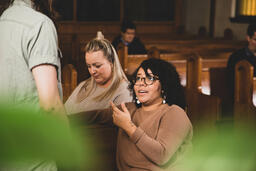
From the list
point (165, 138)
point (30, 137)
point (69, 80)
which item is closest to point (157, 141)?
point (165, 138)

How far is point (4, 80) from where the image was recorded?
34.8 inches

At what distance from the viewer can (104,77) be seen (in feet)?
8.84

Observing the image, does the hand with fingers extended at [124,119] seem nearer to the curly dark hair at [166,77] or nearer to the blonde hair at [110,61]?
the curly dark hair at [166,77]

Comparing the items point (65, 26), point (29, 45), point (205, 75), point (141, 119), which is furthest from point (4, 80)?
point (65, 26)

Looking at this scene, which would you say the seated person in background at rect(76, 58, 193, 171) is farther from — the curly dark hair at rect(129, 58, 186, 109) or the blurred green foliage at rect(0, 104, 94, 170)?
the blurred green foliage at rect(0, 104, 94, 170)

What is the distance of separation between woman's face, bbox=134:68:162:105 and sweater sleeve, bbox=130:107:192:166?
0.16m

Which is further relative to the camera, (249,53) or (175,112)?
(249,53)

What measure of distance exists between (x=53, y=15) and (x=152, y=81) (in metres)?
1.01

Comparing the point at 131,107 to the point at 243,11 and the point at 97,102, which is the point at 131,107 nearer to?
the point at 97,102

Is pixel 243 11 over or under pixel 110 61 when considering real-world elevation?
over

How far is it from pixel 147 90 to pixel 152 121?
0.59 feet

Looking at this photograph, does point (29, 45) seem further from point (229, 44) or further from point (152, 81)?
point (229, 44)

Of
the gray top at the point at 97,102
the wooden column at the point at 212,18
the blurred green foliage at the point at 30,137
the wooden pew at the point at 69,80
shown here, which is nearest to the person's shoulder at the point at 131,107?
the gray top at the point at 97,102

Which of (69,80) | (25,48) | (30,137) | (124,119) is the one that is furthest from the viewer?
(69,80)
